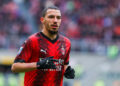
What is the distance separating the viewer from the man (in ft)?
18.6

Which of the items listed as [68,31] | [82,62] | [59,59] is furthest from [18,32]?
[59,59]

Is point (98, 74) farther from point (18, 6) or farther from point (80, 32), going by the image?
point (18, 6)

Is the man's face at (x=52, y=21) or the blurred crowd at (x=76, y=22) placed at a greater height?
the man's face at (x=52, y=21)

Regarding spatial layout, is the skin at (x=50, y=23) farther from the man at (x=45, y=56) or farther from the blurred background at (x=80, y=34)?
the blurred background at (x=80, y=34)

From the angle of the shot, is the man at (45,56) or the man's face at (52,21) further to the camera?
the man's face at (52,21)

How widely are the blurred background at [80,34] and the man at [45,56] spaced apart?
7851mm

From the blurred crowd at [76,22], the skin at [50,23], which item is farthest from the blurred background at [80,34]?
the skin at [50,23]

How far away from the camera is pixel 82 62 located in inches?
573

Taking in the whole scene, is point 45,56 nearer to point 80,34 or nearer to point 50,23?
point 50,23

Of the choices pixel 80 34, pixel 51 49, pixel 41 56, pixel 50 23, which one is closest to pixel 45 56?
pixel 41 56

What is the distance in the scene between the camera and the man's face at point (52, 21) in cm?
586

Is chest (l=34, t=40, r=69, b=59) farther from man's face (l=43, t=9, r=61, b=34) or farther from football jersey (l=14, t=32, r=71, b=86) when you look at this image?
man's face (l=43, t=9, r=61, b=34)

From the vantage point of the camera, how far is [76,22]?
1591 cm

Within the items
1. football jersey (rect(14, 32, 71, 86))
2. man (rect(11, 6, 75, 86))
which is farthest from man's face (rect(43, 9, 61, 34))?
football jersey (rect(14, 32, 71, 86))
